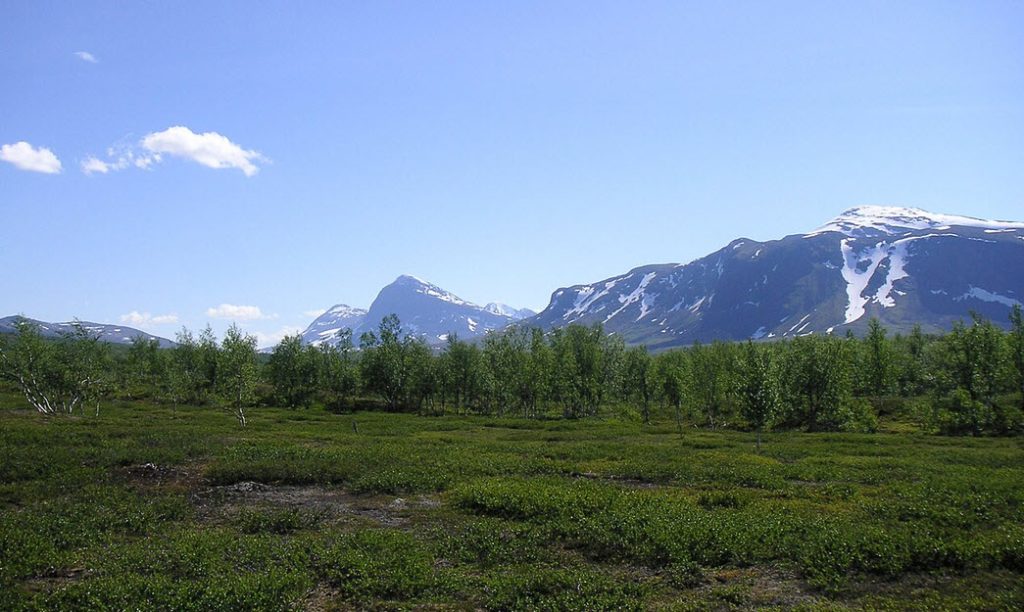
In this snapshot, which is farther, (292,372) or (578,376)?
(292,372)

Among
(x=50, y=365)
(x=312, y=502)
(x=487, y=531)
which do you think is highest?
(x=50, y=365)

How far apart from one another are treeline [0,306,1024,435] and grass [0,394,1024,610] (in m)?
27.3

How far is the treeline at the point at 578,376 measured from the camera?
69.9 meters

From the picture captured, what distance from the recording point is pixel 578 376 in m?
99.8

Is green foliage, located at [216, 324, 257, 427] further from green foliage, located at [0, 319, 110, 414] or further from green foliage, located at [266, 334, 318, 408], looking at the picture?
green foliage, located at [266, 334, 318, 408]

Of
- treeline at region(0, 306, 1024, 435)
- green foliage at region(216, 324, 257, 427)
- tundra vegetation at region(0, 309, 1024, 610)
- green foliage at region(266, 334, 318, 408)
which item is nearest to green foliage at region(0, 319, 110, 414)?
treeline at region(0, 306, 1024, 435)

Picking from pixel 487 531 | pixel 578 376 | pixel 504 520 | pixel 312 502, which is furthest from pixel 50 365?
pixel 578 376

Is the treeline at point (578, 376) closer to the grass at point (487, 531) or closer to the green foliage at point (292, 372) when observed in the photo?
the green foliage at point (292, 372)

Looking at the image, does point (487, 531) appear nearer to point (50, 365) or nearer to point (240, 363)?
point (240, 363)

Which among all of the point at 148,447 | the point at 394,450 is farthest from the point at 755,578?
the point at 148,447

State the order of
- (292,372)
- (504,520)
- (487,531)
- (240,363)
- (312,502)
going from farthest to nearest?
(292,372)
(240,363)
(312,502)
(504,520)
(487,531)

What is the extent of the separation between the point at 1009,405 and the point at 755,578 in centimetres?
8958

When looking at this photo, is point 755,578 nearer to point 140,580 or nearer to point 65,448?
point 140,580

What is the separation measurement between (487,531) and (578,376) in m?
79.8
